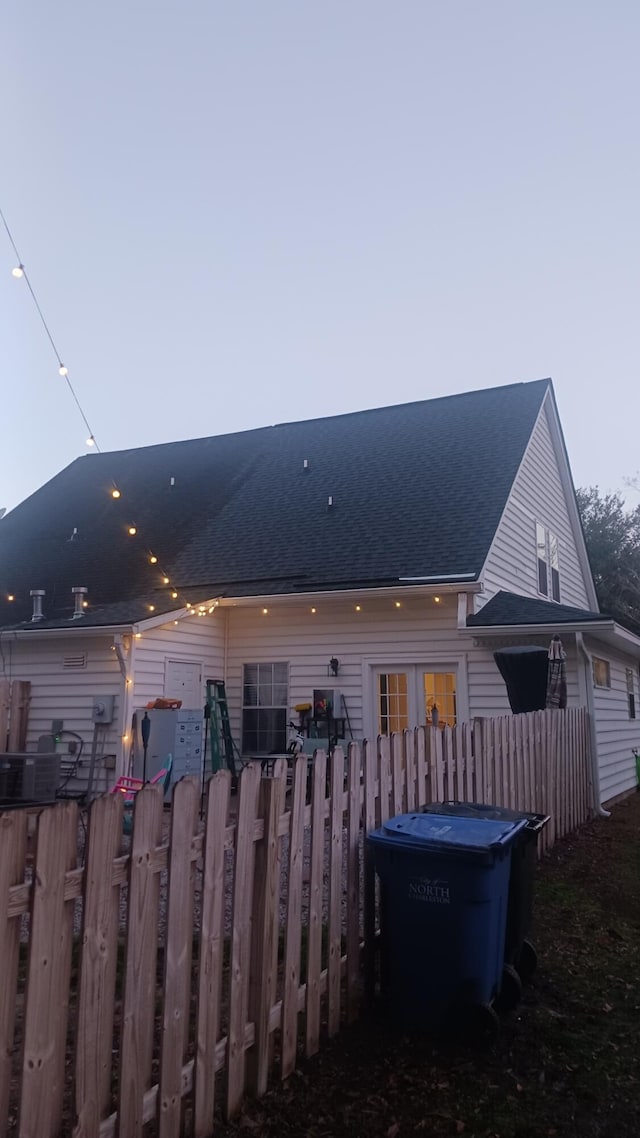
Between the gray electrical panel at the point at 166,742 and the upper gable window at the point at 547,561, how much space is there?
716 cm

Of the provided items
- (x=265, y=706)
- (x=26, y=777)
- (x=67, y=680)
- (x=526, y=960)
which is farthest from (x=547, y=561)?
(x=526, y=960)

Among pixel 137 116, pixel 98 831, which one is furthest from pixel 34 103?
pixel 98 831

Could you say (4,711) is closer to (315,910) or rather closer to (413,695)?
(413,695)

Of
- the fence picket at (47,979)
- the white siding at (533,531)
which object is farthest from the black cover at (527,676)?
the fence picket at (47,979)

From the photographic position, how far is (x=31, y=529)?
17031 millimetres

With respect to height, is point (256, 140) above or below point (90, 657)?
above

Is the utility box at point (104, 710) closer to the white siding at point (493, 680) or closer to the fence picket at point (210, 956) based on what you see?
the white siding at point (493, 680)

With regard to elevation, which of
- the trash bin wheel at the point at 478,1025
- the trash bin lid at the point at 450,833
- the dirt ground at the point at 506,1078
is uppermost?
the trash bin lid at the point at 450,833

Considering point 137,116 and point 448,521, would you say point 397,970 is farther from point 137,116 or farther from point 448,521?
point 137,116

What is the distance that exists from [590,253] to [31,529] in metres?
12.6

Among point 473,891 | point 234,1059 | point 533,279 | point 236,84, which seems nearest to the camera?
point 234,1059

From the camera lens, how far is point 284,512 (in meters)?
14.1

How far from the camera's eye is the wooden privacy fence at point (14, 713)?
34.9ft

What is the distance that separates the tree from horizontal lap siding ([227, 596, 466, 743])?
20.2 m
